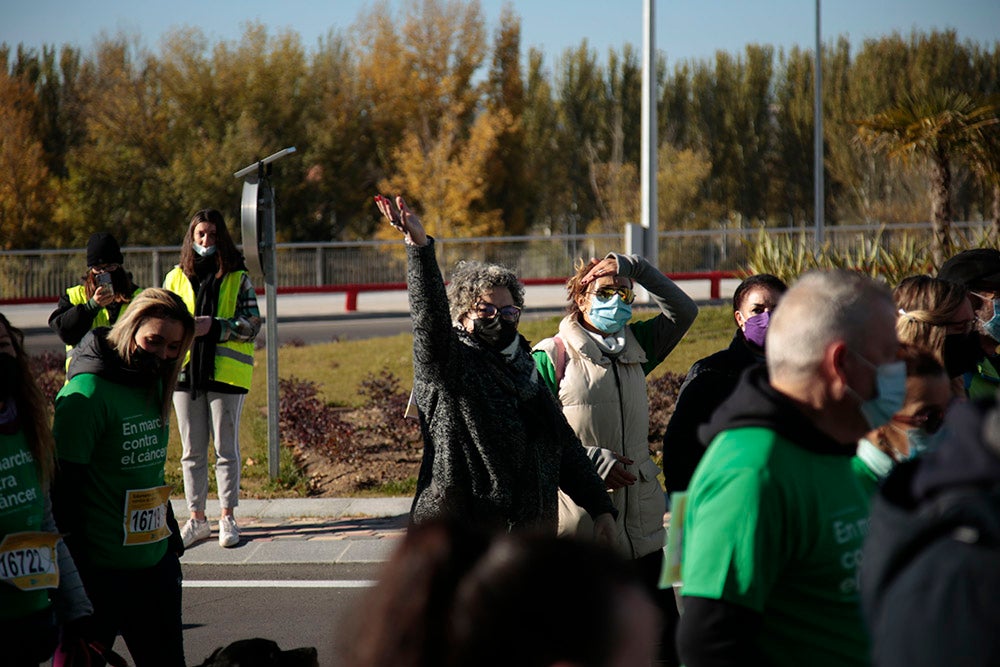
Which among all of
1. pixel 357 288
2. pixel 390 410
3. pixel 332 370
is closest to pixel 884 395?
pixel 390 410

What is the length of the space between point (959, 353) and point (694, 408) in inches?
41.2

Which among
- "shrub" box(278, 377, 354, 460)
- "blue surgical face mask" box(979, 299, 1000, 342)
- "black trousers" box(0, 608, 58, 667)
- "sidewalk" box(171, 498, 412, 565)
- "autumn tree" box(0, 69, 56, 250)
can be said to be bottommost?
"sidewalk" box(171, 498, 412, 565)

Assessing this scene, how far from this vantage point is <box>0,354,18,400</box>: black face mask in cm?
348

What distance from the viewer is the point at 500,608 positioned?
4.72ft

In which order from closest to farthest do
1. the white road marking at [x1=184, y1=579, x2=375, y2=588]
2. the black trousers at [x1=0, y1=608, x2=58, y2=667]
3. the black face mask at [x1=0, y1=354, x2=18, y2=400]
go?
the black trousers at [x1=0, y1=608, x2=58, y2=667] < the black face mask at [x1=0, y1=354, x2=18, y2=400] < the white road marking at [x1=184, y1=579, x2=375, y2=588]

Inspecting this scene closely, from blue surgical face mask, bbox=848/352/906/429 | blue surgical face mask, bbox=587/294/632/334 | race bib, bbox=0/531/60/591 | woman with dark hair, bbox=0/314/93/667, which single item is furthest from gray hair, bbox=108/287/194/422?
blue surgical face mask, bbox=848/352/906/429

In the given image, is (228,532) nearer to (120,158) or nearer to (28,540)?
(28,540)

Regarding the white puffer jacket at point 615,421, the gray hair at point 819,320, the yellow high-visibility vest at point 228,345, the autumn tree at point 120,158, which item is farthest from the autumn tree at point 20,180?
the gray hair at point 819,320

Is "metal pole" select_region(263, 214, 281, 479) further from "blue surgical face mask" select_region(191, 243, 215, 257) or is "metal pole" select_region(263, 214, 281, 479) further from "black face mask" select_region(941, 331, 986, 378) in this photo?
"black face mask" select_region(941, 331, 986, 378)

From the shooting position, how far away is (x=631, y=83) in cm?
5769

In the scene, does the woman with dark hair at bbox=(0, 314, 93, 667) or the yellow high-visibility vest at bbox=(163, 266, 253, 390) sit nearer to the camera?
the woman with dark hair at bbox=(0, 314, 93, 667)

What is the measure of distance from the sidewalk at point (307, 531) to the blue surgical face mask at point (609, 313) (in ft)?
7.48

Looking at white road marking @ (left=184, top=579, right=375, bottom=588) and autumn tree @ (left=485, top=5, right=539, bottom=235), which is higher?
autumn tree @ (left=485, top=5, right=539, bottom=235)

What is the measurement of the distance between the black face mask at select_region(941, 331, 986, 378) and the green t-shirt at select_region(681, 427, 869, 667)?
209 cm
